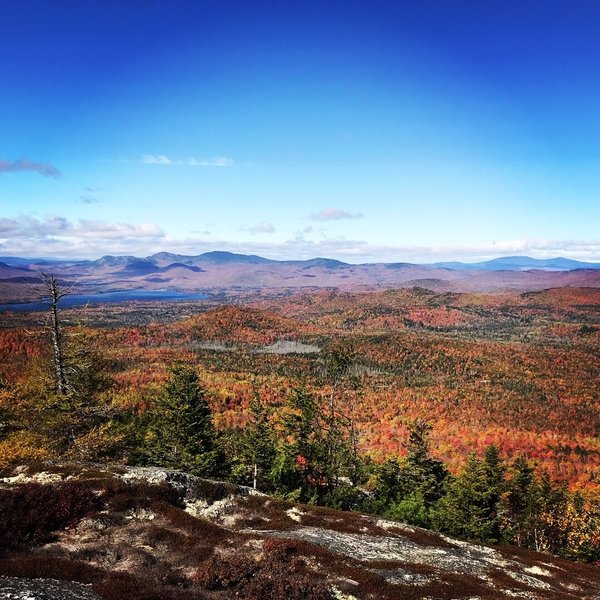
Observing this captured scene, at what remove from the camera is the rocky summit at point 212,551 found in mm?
14398

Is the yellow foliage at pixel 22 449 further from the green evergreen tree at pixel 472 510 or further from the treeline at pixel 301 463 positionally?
the green evergreen tree at pixel 472 510

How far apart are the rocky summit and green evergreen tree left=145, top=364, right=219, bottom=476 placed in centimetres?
1931

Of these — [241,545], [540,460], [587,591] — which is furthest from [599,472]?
[241,545]

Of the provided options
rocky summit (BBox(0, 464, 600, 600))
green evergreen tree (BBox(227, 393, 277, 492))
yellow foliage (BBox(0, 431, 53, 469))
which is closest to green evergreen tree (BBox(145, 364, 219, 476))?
green evergreen tree (BBox(227, 393, 277, 492))

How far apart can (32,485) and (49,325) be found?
17121 mm

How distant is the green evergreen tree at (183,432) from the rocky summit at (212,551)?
1931cm

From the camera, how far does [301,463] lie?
2280 inches

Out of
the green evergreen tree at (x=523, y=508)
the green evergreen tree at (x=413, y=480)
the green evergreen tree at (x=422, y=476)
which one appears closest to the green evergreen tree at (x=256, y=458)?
the green evergreen tree at (x=413, y=480)

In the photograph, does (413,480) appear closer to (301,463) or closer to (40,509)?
(301,463)

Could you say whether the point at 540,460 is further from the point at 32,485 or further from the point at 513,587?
the point at 32,485

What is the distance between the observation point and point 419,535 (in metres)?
28.2

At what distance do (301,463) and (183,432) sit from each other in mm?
18465

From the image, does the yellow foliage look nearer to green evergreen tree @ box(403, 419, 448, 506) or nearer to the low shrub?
the low shrub

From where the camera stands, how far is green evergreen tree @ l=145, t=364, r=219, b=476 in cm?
4566
